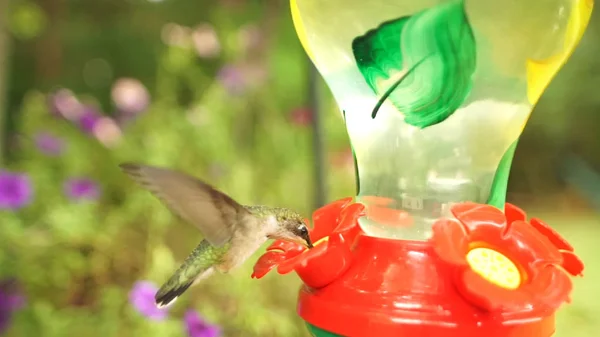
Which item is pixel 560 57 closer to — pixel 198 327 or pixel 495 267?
pixel 495 267

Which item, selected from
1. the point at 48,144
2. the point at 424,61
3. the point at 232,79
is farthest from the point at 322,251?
the point at 48,144

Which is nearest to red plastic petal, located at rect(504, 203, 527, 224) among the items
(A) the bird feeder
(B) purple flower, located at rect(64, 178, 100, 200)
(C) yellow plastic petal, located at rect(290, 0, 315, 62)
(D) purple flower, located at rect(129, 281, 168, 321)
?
(A) the bird feeder

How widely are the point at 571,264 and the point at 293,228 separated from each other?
304 mm

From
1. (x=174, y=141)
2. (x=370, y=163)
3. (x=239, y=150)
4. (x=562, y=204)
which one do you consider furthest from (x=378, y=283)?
(x=562, y=204)

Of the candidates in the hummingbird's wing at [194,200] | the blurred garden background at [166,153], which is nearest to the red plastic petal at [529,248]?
the hummingbird's wing at [194,200]

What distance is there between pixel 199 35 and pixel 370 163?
1.39 m

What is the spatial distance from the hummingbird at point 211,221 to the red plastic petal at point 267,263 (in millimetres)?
22

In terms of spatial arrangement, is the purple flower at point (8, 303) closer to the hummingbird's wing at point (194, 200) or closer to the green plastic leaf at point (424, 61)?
the hummingbird's wing at point (194, 200)

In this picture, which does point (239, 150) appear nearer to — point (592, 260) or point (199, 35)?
point (199, 35)

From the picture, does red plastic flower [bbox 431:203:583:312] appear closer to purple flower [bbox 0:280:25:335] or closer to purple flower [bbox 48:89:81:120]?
purple flower [bbox 0:280:25:335]

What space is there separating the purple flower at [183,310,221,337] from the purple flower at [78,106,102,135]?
37.7 inches

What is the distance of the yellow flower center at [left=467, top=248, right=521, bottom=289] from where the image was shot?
0.58m

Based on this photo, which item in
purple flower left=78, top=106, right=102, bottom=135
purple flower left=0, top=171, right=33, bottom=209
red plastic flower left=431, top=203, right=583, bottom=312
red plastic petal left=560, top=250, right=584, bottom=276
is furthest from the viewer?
purple flower left=78, top=106, right=102, bottom=135

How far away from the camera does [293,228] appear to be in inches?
26.7
